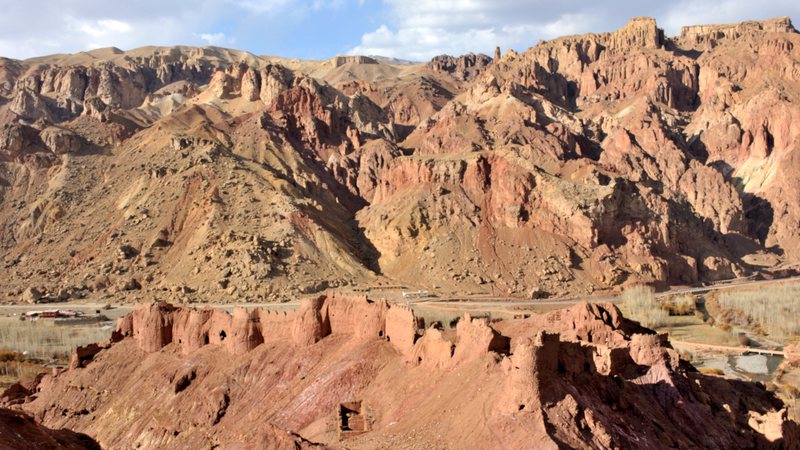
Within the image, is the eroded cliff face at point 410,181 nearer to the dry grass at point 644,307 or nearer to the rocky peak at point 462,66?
the dry grass at point 644,307

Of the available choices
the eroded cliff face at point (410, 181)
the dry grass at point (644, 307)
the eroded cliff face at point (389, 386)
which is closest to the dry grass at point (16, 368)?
the eroded cliff face at point (389, 386)

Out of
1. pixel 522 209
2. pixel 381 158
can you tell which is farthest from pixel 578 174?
pixel 381 158

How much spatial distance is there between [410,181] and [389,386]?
64.0 meters

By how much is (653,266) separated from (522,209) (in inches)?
543

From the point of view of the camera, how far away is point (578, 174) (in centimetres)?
8931

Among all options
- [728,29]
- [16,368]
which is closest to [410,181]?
[16,368]

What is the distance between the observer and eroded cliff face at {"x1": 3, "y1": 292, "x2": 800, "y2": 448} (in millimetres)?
22312

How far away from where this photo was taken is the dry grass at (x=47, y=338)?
59188 millimetres

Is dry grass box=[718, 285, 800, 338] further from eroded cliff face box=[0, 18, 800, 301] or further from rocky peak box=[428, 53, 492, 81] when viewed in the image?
rocky peak box=[428, 53, 492, 81]

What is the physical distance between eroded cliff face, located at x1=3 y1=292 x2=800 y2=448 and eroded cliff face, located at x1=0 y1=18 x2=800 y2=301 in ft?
109

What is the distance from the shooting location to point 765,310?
71.8m

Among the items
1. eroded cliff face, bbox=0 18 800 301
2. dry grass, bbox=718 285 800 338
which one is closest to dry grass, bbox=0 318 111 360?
eroded cliff face, bbox=0 18 800 301

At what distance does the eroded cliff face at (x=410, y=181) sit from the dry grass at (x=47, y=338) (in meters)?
11.1

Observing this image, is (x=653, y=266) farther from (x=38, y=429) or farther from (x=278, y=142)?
(x=38, y=429)
